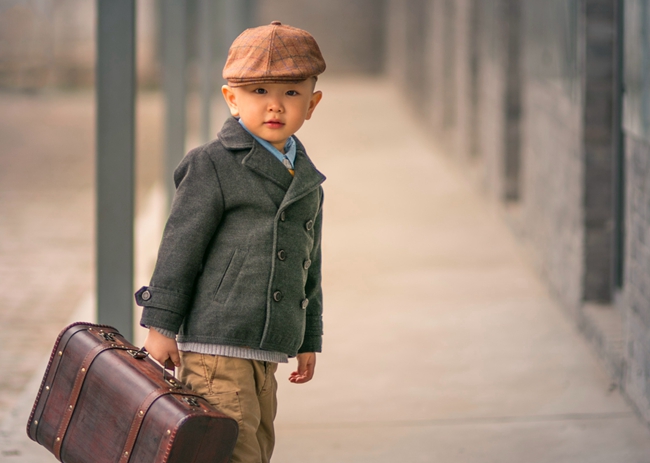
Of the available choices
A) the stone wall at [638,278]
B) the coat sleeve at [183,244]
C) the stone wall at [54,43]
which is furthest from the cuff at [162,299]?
the stone wall at [54,43]

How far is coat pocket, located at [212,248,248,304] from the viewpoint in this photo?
253cm

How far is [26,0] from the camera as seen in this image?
35094 mm

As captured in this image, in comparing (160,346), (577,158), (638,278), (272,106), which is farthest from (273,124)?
(577,158)

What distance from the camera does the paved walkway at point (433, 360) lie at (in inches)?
156

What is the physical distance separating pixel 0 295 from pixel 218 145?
461 cm

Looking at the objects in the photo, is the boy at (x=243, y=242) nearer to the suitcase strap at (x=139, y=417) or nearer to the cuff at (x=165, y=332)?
the cuff at (x=165, y=332)

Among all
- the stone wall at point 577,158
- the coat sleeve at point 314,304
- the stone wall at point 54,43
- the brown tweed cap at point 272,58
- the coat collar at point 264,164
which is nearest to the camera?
the brown tweed cap at point 272,58

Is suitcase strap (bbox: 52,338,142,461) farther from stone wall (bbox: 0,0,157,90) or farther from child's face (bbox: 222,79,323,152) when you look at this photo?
stone wall (bbox: 0,0,157,90)

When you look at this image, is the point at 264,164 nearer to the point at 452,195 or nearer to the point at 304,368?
the point at 304,368

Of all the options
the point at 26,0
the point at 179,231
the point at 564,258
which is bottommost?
the point at 564,258

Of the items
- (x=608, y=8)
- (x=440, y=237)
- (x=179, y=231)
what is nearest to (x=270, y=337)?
(x=179, y=231)

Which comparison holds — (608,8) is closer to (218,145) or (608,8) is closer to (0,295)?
(218,145)

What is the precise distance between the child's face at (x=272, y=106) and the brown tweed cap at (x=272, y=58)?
3 centimetres

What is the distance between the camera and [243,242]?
253 centimetres
